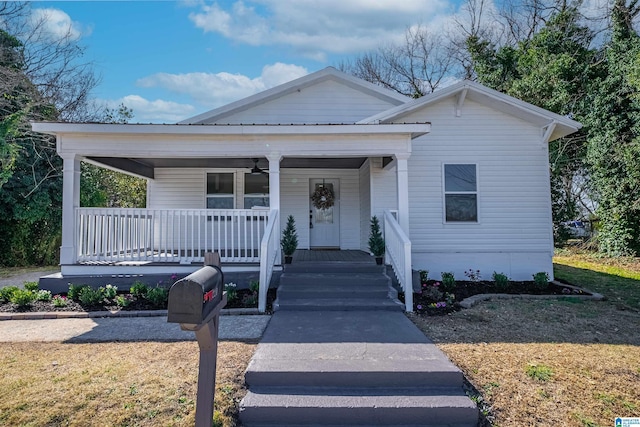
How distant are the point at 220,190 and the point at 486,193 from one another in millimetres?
7042

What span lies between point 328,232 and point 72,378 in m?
7.32

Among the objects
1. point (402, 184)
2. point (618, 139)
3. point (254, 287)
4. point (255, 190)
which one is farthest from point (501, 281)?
point (618, 139)

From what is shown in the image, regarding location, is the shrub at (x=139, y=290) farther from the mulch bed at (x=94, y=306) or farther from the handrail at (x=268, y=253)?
the handrail at (x=268, y=253)

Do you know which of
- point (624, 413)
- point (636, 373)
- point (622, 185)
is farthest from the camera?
point (622, 185)

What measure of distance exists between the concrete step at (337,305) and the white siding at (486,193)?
9.09ft

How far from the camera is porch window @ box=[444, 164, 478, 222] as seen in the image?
8.46 m

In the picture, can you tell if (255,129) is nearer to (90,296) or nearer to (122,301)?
(122,301)

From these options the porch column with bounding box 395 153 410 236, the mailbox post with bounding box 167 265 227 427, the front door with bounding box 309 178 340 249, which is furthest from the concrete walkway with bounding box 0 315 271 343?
the front door with bounding box 309 178 340 249

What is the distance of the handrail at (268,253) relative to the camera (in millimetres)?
5891

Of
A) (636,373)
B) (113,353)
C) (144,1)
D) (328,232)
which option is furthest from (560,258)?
(144,1)

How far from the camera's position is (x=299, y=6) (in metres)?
9.91

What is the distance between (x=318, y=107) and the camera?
33.4ft

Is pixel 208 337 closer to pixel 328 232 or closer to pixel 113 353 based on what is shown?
pixel 113 353

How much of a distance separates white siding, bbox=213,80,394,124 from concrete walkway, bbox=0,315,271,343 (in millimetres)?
6171
